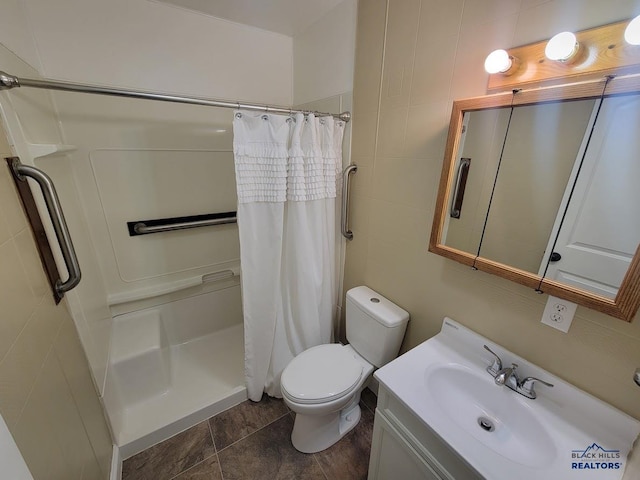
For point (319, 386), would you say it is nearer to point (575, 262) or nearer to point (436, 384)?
point (436, 384)

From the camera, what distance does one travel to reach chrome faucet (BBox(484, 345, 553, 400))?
35.3 inches

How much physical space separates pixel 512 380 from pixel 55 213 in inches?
64.6

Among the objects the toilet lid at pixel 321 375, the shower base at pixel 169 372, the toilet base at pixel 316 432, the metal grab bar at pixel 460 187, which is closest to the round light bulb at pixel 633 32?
the metal grab bar at pixel 460 187

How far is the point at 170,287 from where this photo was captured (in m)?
1.88

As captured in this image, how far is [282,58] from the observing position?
6.18 ft

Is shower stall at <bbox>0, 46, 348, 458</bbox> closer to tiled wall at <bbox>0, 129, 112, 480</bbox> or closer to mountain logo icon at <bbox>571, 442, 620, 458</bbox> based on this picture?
tiled wall at <bbox>0, 129, 112, 480</bbox>

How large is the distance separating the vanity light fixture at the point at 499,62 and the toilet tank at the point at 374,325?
107cm

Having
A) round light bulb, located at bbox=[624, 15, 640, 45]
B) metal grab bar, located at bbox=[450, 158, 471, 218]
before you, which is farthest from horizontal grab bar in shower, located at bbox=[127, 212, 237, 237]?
round light bulb, located at bbox=[624, 15, 640, 45]

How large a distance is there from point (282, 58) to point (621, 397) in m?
2.38

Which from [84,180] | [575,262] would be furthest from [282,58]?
[575,262]

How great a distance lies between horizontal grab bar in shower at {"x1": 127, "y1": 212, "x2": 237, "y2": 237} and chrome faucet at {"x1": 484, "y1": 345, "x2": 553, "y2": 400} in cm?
175

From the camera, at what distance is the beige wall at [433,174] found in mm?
772

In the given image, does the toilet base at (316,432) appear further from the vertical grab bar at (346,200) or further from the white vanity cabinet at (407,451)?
the vertical grab bar at (346,200)

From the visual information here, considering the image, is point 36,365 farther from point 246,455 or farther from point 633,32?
point 633,32
